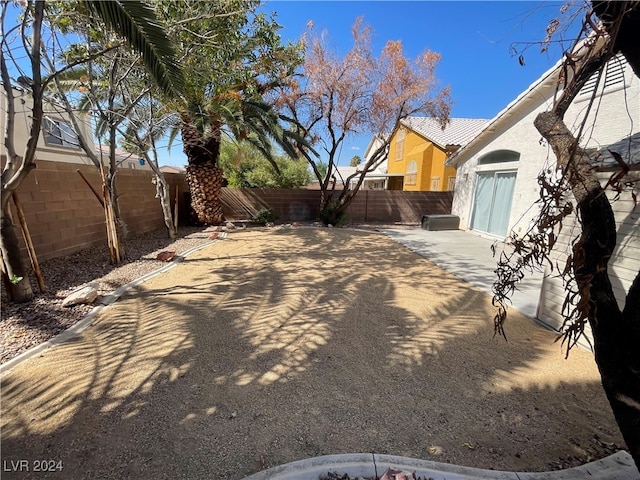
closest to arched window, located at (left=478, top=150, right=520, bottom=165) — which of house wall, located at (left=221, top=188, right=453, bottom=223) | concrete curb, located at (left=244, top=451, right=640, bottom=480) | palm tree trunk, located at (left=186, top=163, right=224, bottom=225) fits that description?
house wall, located at (left=221, top=188, right=453, bottom=223)

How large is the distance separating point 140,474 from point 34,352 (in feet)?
6.85

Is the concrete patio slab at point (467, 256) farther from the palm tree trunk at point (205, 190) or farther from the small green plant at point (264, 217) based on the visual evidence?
the palm tree trunk at point (205, 190)

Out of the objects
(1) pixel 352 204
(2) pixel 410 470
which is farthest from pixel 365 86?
(2) pixel 410 470

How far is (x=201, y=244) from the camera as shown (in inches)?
321

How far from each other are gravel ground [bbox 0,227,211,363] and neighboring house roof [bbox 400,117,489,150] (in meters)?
11.9

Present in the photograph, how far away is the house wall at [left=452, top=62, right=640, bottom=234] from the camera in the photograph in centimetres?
668

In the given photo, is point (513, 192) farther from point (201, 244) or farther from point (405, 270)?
point (201, 244)

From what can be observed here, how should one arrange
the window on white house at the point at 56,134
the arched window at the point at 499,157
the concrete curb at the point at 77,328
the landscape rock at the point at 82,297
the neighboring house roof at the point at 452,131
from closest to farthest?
the concrete curb at the point at 77,328
the landscape rock at the point at 82,297
the window on white house at the point at 56,134
the arched window at the point at 499,157
the neighboring house roof at the point at 452,131

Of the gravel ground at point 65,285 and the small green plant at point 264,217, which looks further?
the small green plant at point 264,217

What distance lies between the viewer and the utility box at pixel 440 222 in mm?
12539

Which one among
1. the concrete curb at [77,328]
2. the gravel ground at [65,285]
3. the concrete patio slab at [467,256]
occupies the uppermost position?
the gravel ground at [65,285]

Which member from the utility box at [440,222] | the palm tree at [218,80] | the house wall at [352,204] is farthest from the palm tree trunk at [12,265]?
the utility box at [440,222]

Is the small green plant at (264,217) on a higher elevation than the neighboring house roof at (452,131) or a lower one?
lower

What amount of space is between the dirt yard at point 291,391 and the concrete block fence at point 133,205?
2.52 m
